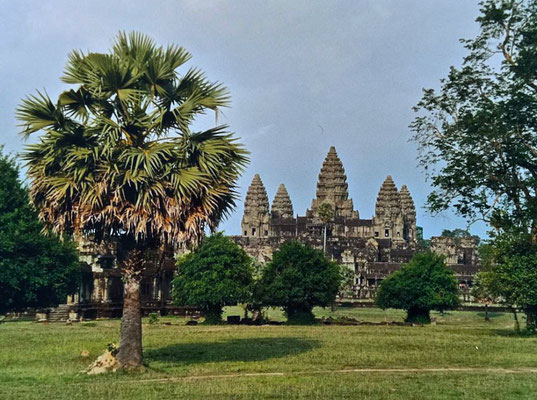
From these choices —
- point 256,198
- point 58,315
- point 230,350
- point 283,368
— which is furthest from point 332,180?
point 283,368

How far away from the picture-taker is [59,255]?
155 feet

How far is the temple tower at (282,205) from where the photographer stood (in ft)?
570

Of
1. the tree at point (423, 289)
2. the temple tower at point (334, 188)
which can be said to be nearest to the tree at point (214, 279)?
the tree at point (423, 289)

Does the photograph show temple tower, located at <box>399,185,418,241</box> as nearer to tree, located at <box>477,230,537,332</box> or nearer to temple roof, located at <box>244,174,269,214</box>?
temple roof, located at <box>244,174,269,214</box>

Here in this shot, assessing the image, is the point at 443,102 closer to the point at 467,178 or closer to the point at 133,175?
the point at 467,178

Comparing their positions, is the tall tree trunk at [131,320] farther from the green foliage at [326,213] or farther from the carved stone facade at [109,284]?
the green foliage at [326,213]

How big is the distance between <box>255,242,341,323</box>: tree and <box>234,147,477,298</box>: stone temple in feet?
223

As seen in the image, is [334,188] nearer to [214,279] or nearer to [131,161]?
[214,279]

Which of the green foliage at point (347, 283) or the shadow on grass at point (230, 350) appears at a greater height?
the green foliage at point (347, 283)

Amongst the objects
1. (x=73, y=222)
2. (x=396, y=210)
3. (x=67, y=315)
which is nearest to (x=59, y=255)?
(x=67, y=315)

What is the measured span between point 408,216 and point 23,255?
139 metres

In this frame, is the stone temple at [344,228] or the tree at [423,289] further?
the stone temple at [344,228]

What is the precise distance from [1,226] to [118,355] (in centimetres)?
2918

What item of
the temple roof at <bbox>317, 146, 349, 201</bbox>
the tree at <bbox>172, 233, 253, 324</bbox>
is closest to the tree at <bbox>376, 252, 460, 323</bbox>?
the tree at <bbox>172, 233, 253, 324</bbox>
